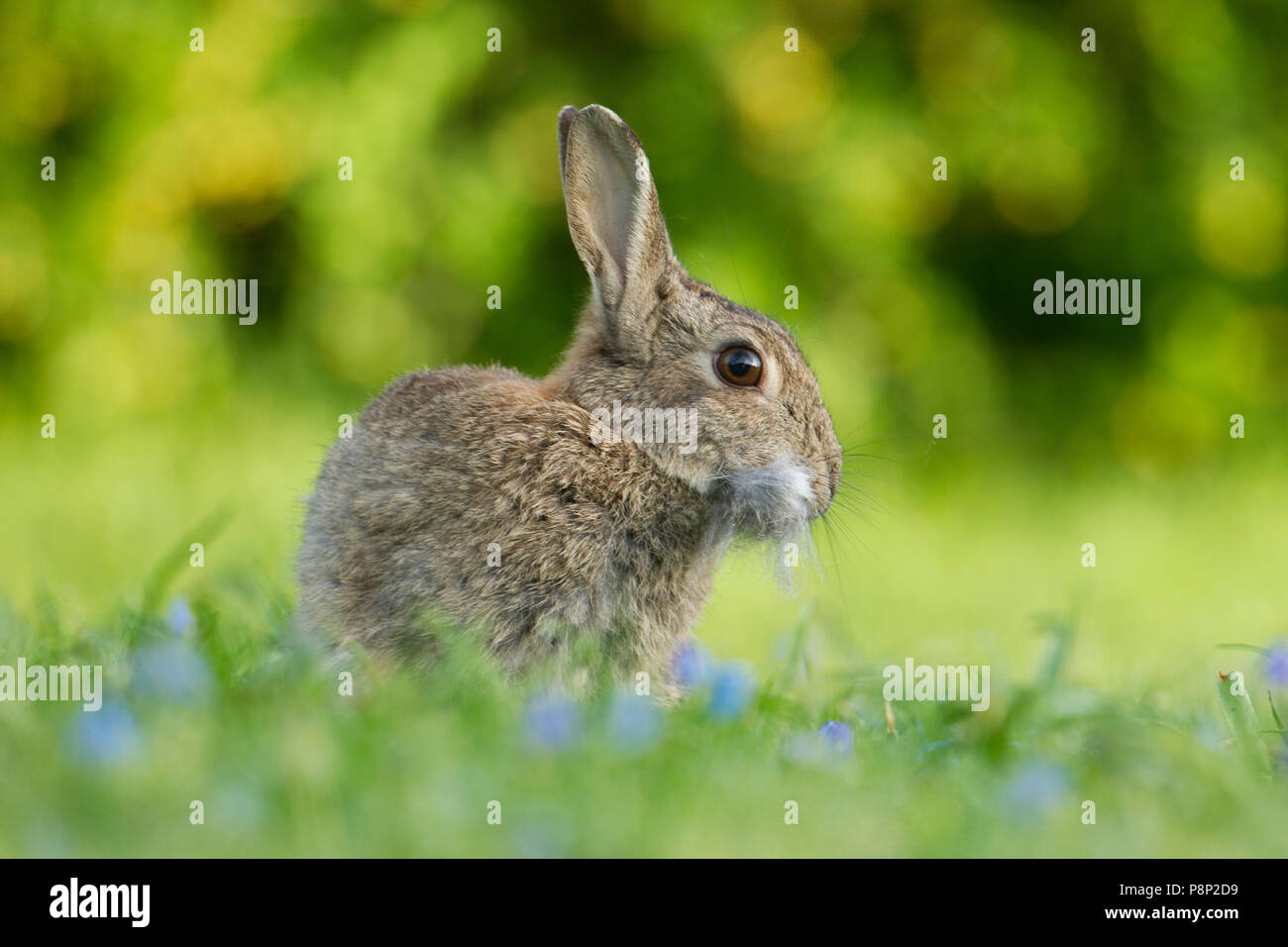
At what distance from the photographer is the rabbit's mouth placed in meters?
3.63

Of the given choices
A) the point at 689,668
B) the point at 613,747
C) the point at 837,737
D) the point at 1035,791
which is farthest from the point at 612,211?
the point at 1035,791

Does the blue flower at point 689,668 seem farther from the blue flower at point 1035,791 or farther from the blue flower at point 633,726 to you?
the blue flower at point 1035,791

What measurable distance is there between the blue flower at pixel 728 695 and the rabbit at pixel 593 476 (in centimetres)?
27

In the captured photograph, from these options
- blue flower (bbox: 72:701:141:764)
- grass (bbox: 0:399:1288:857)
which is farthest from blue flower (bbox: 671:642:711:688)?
blue flower (bbox: 72:701:141:764)

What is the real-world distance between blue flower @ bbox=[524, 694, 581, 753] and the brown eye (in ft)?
3.47

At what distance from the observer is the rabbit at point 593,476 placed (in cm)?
343

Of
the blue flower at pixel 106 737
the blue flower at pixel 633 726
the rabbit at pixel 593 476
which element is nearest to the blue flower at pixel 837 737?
the blue flower at pixel 633 726

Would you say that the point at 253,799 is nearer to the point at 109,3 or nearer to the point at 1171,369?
the point at 109,3

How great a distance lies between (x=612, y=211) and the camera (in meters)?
3.78

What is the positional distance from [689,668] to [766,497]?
1.94ft

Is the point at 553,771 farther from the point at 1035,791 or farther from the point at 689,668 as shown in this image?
the point at 689,668

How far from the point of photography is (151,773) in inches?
92.2

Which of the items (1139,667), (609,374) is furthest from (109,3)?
(1139,667)

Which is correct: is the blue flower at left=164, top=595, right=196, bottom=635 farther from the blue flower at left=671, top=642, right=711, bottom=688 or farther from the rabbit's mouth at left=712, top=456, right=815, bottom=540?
the rabbit's mouth at left=712, top=456, right=815, bottom=540
